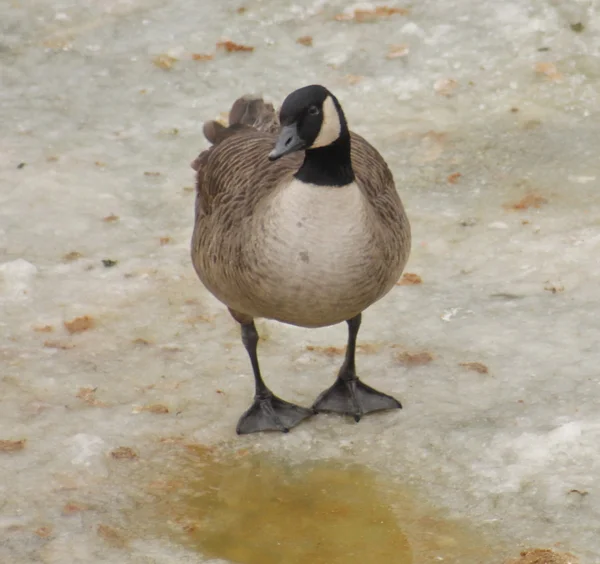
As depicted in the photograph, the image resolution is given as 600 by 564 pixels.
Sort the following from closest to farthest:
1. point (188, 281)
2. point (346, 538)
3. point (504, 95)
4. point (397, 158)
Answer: point (346, 538) < point (188, 281) < point (397, 158) < point (504, 95)

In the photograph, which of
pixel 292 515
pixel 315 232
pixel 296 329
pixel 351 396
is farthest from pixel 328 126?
pixel 296 329

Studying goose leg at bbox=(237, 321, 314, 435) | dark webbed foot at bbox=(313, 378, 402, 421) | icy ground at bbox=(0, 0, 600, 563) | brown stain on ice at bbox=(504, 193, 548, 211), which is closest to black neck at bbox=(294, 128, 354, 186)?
goose leg at bbox=(237, 321, 314, 435)

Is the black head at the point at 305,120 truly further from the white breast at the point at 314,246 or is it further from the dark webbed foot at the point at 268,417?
the dark webbed foot at the point at 268,417

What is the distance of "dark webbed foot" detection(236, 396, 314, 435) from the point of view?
216 inches

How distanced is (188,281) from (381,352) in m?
1.33

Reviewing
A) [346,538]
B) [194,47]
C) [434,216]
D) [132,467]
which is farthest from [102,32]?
[346,538]

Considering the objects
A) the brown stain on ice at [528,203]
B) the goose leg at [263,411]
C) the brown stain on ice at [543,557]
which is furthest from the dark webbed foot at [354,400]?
the brown stain on ice at [528,203]

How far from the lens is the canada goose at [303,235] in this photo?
4.80 metres

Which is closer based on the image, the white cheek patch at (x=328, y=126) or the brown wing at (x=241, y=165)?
the white cheek patch at (x=328, y=126)

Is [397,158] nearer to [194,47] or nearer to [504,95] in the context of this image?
[504,95]

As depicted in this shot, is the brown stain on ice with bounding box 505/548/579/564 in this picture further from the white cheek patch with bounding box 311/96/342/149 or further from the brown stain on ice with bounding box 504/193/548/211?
the brown stain on ice with bounding box 504/193/548/211

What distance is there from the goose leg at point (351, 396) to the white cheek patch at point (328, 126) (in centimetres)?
104

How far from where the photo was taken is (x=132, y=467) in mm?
5188

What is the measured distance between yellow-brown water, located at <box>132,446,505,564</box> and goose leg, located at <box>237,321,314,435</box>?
18 cm
